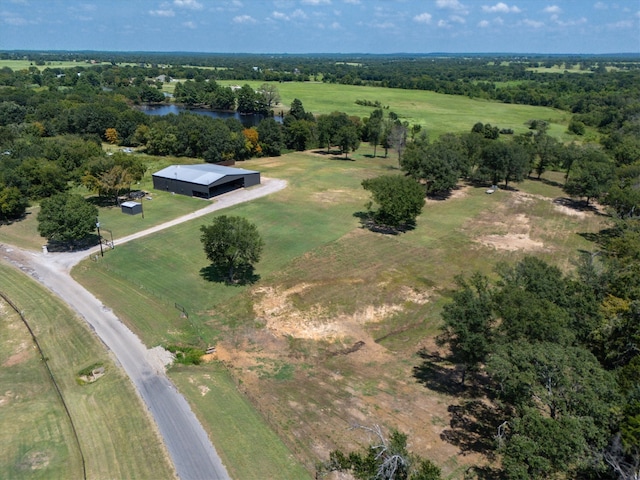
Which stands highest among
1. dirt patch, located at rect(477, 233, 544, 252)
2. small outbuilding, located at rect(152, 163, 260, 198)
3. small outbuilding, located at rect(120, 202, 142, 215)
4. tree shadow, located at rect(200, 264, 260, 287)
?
small outbuilding, located at rect(152, 163, 260, 198)

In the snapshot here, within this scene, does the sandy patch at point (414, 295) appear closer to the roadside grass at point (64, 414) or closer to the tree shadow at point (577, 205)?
the roadside grass at point (64, 414)

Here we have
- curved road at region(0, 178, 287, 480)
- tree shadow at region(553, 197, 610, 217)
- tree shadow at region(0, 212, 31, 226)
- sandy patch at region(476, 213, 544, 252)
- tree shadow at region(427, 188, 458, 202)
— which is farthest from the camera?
tree shadow at region(427, 188, 458, 202)

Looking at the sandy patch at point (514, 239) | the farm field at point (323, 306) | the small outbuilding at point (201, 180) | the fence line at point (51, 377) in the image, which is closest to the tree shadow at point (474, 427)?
the farm field at point (323, 306)

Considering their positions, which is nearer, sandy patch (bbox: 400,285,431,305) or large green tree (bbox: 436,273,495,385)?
large green tree (bbox: 436,273,495,385)

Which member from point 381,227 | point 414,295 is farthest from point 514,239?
point 414,295

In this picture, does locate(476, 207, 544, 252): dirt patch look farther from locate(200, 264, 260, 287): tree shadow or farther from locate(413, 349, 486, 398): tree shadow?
locate(200, 264, 260, 287): tree shadow

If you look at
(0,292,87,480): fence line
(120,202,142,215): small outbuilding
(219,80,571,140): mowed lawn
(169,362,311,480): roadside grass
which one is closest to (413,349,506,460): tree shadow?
(169,362,311,480): roadside grass
